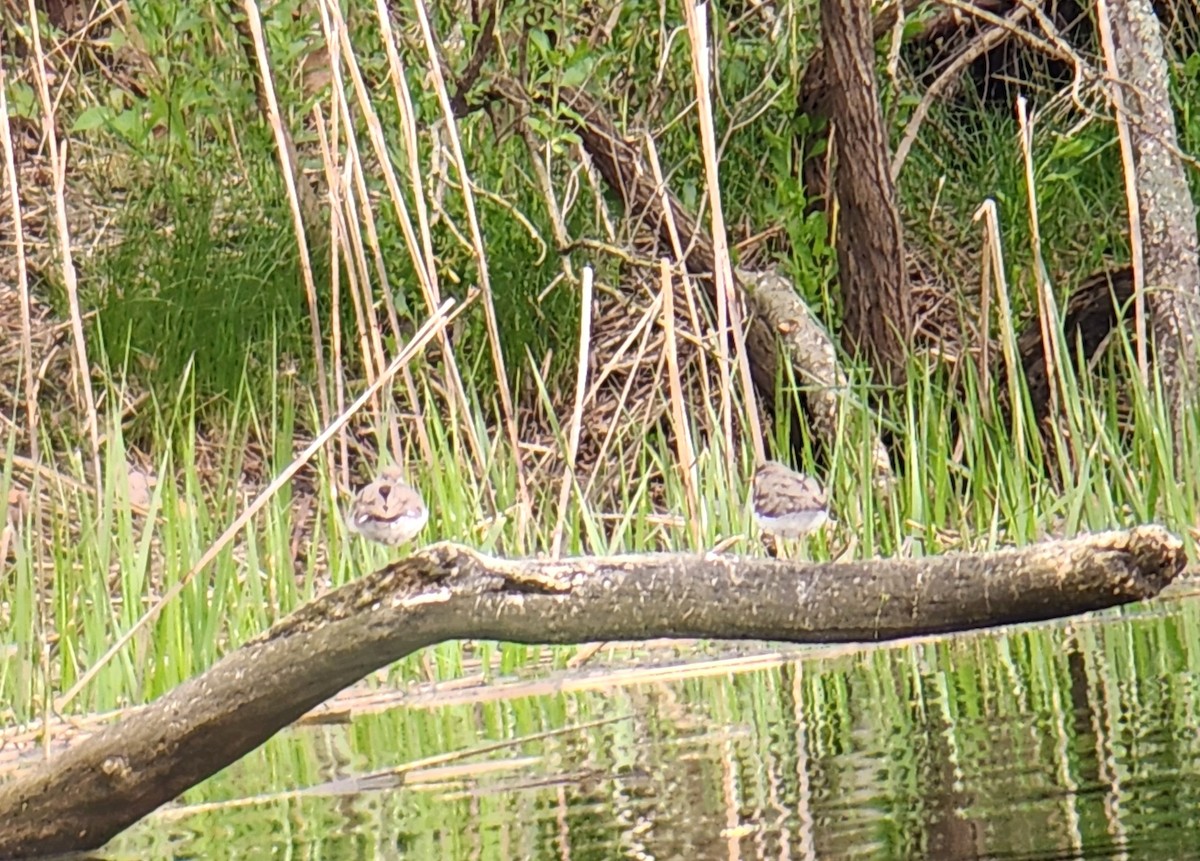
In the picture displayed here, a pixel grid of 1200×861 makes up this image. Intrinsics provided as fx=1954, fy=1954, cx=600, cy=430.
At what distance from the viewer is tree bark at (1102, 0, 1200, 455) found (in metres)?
5.11

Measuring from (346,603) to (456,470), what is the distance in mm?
2038

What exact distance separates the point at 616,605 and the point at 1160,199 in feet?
13.2

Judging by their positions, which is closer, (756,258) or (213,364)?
(213,364)

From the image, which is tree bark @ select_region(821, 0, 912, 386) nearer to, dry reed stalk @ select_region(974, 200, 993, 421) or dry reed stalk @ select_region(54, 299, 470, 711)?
dry reed stalk @ select_region(974, 200, 993, 421)

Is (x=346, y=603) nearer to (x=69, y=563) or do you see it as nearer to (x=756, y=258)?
(x=69, y=563)

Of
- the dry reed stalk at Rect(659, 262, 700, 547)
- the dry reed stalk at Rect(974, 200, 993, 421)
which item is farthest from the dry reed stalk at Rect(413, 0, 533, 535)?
the dry reed stalk at Rect(974, 200, 993, 421)

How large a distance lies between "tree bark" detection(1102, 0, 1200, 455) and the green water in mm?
2173

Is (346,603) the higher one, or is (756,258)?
(756,258)

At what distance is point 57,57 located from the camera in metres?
7.23

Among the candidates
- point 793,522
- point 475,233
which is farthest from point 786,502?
point 475,233

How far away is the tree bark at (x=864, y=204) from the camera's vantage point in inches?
208

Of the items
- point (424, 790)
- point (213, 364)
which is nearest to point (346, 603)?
point (424, 790)

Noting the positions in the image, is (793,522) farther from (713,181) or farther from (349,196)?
(349,196)

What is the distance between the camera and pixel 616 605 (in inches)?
62.0
